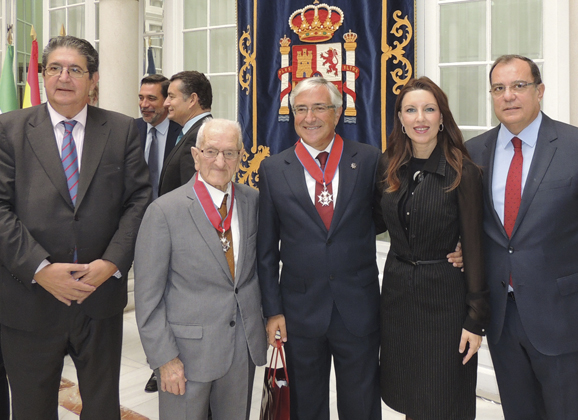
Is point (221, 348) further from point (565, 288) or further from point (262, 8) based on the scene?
point (262, 8)

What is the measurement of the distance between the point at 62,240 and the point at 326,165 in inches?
38.4

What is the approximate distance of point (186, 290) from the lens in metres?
1.78

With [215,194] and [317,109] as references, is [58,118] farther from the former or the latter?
[317,109]

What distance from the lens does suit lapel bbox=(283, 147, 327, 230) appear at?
195 centimetres

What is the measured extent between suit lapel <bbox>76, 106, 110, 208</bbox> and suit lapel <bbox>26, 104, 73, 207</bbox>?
58 mm

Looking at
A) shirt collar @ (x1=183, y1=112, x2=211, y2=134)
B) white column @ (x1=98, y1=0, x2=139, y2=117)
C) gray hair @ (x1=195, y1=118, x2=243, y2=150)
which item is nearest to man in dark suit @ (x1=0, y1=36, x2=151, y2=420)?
gray hair @ (x1=195, y1=118, x2=243, y2=150)

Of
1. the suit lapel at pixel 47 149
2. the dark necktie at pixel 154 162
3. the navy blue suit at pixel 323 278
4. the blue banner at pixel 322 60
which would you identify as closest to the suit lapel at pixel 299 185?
the navy blue suit at pixel 323 278

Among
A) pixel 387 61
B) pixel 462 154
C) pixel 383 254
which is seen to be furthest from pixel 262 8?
pixel 462 154

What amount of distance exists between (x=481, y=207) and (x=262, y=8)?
2.67m

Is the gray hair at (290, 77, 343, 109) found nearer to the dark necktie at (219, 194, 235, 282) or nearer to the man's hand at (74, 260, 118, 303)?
the dark necktie at (219, 194, 235, 282)

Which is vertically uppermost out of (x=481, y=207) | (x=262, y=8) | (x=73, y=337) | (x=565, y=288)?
A: (x=262, y=8)

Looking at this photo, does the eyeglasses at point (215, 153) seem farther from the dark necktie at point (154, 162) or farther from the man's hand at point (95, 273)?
the dark necktie at point (154, 162)

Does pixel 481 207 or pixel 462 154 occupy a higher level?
pixel 462 154

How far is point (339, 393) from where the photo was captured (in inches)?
82.0
